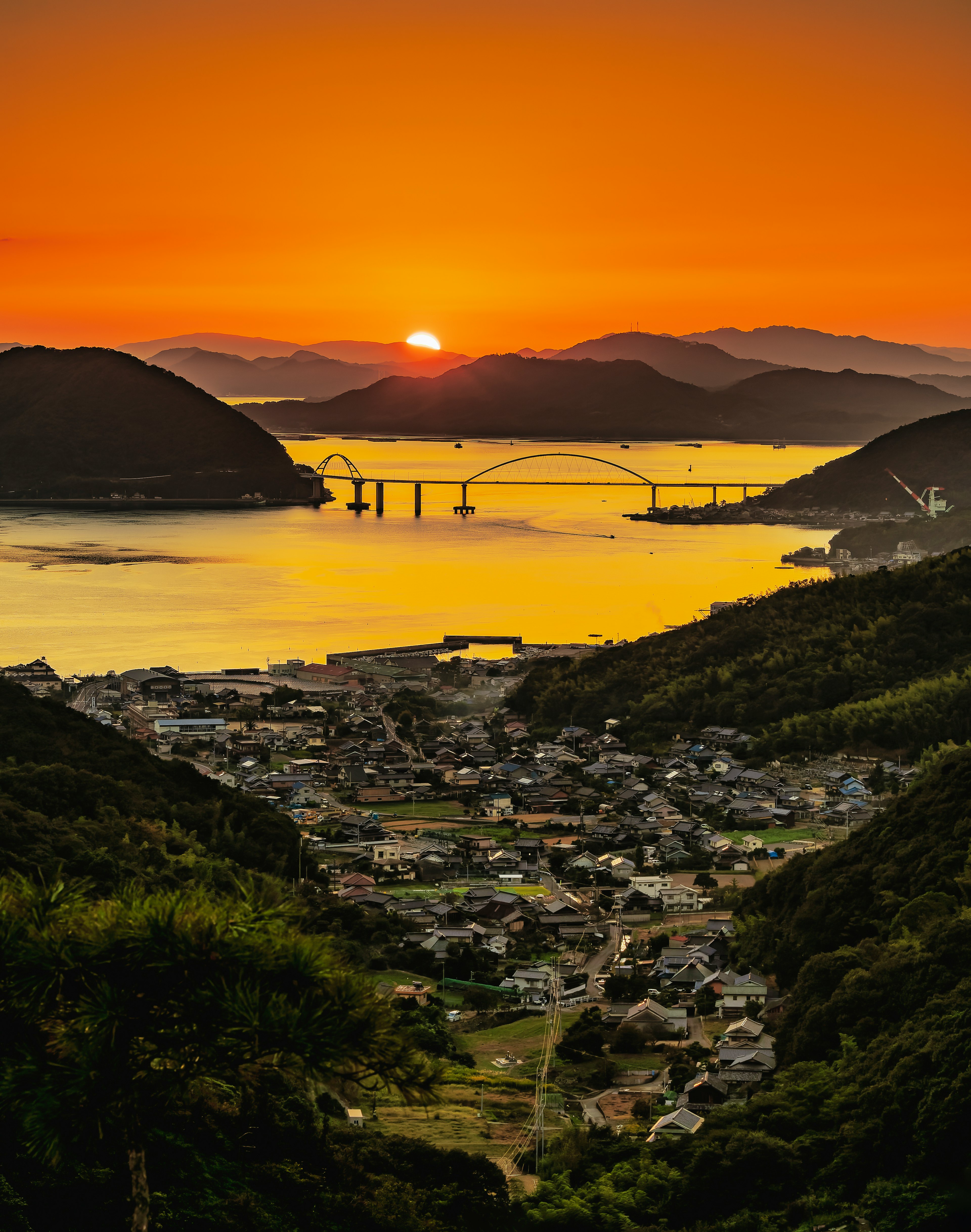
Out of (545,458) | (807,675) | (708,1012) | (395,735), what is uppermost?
(545,458)

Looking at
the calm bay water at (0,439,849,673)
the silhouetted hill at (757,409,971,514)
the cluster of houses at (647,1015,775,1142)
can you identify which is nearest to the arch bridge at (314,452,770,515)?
the calm bay water at (0,439,849,673)

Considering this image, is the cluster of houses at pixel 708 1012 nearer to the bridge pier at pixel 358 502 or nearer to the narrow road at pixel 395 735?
the narrow road at pixel 395 735

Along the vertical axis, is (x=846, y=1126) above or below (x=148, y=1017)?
below

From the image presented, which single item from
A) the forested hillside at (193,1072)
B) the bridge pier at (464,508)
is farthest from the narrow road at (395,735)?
the bridge pier at (464,508)

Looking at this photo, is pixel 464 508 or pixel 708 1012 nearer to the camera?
pixel 708 1012

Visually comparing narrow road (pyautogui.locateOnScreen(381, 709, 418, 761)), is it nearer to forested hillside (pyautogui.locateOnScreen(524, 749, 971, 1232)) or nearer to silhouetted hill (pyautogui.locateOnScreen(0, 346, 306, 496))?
forested hillside (pyautogui.locateOnScreen(524, 749, 971, 1232))

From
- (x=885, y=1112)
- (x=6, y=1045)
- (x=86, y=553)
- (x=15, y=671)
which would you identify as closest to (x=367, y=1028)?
(x=6, y=1045)

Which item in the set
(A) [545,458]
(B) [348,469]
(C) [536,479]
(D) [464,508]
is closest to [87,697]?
(D) [464,508]

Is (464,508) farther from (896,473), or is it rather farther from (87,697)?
(87,697)
